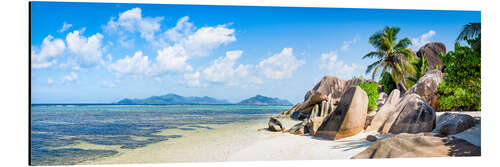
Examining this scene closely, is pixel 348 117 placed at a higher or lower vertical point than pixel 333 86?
lower

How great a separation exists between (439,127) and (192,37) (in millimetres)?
5245

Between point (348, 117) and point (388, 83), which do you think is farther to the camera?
point (388, 83)

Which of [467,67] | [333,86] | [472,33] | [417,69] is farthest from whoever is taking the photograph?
[333,86]

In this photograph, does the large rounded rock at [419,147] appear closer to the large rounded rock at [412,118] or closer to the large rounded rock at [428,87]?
the large rounded rock at [412,118]

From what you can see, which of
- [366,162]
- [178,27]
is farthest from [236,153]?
[178,27]

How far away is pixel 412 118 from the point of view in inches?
198

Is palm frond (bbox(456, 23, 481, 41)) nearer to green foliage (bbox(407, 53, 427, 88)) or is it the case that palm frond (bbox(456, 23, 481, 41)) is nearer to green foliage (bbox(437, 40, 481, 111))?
green foliage (bbox(437, 40, 481, 111))

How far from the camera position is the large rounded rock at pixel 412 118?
492 cm

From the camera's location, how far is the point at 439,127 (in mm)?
4711

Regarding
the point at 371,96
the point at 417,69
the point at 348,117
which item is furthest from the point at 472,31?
the point at 417,69

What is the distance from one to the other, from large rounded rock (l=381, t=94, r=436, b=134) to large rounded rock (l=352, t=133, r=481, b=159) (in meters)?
0.50

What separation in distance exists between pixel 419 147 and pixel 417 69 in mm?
11640

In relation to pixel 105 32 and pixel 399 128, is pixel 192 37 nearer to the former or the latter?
pixel 105 32
